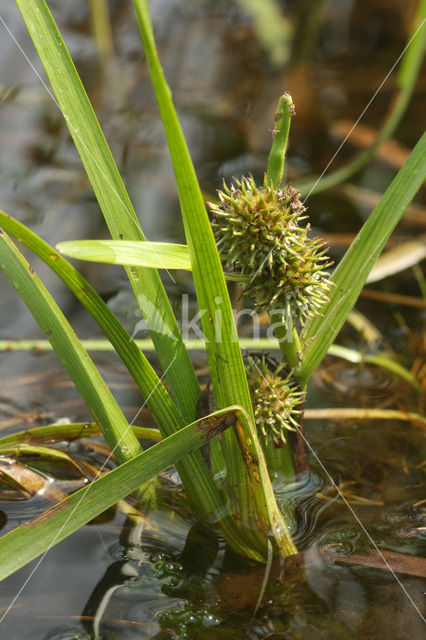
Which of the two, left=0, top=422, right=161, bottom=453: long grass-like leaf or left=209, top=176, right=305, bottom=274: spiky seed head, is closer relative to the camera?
left=209, top=176, right=305, bottom=274: spiky seed head

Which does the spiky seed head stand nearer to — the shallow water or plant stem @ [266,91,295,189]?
plant stem @ [266,91,295,189]

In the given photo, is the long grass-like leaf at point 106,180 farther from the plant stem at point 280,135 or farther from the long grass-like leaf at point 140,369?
the plant stem at point 280,135

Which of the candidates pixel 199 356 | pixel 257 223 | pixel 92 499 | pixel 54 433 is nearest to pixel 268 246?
pixel 257 223

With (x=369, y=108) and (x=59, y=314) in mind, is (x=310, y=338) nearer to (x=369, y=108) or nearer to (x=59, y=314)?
(x=59, y=314)

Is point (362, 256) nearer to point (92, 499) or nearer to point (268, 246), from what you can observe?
point (268, 246)

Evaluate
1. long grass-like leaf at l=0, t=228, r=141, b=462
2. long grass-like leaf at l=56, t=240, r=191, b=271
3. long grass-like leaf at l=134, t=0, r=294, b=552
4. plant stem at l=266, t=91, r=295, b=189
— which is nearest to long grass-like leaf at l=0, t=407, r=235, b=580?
long grass-like leaf at l=134, t=0, r=294, b=552
